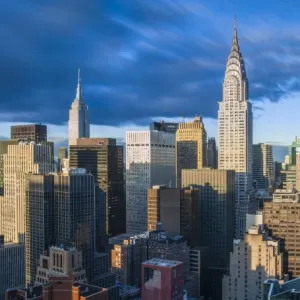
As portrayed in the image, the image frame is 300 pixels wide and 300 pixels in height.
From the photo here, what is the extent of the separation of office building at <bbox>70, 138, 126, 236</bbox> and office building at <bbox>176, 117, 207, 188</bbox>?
28648 millimetres

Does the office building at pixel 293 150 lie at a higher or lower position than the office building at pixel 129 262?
higher

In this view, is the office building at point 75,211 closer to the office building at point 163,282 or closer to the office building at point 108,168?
the office building at point 163,282

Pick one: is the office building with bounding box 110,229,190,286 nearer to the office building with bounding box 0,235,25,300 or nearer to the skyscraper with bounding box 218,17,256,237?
the office building with bounding box 0,235,25,300

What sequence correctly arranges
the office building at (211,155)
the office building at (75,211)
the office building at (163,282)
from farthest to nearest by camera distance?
the office building at (211,155), the office building at (75,211), the office building at (163,282)

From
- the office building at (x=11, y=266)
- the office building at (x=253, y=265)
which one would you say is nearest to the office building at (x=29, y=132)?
the office building at (x=11, y=266)

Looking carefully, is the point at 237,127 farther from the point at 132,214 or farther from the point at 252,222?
the point at 252,222


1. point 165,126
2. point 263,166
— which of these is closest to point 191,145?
point 165,126

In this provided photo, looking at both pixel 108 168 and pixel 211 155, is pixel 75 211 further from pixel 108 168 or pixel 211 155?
pixel 211 155

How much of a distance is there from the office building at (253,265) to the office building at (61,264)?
21.4 meters

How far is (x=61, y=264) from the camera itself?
182ft

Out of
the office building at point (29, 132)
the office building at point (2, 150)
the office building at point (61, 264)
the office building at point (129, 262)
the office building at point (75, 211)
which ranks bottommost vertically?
the office building at point (129, 262)

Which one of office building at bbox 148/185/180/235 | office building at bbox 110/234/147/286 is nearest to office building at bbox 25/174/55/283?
office building at bbox 110/234/147/286

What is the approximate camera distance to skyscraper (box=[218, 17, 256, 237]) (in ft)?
450

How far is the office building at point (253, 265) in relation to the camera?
64625 mm
